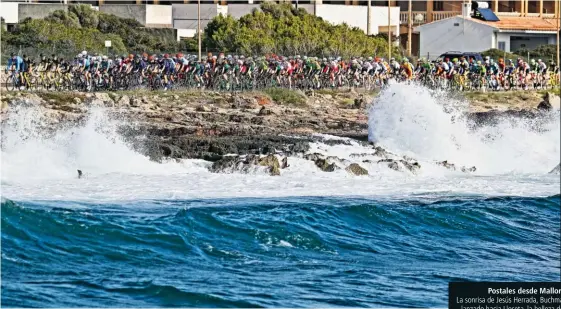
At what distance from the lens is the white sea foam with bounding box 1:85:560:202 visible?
98.1 feet

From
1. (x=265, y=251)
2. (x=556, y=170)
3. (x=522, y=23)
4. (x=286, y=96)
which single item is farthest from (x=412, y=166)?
(x=522, y=23)

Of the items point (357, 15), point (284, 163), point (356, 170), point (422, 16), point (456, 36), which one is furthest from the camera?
point (422, 16)

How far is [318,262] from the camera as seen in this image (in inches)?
830

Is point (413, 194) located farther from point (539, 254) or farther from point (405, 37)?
point (405, 37)

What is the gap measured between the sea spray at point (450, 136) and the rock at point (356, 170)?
14.6 feet

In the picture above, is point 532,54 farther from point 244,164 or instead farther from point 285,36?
point 244,164

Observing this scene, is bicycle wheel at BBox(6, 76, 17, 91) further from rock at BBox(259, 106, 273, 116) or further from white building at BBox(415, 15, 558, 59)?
white building at BBox(415, 15, 558, 59)

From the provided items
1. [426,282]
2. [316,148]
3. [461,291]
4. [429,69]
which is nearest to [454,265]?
[426,282]

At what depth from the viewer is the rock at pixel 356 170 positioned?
1372 inches

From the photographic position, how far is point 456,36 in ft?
236

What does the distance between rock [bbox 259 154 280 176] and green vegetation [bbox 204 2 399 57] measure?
24.5m

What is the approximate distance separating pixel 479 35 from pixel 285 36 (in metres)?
13.6

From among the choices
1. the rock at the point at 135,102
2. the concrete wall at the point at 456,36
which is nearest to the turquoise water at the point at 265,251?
the rock at the point at 135,102

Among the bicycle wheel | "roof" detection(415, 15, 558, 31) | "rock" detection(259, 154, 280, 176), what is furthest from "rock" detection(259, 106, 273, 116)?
"roof" detection(415, 15, 558, 31)
